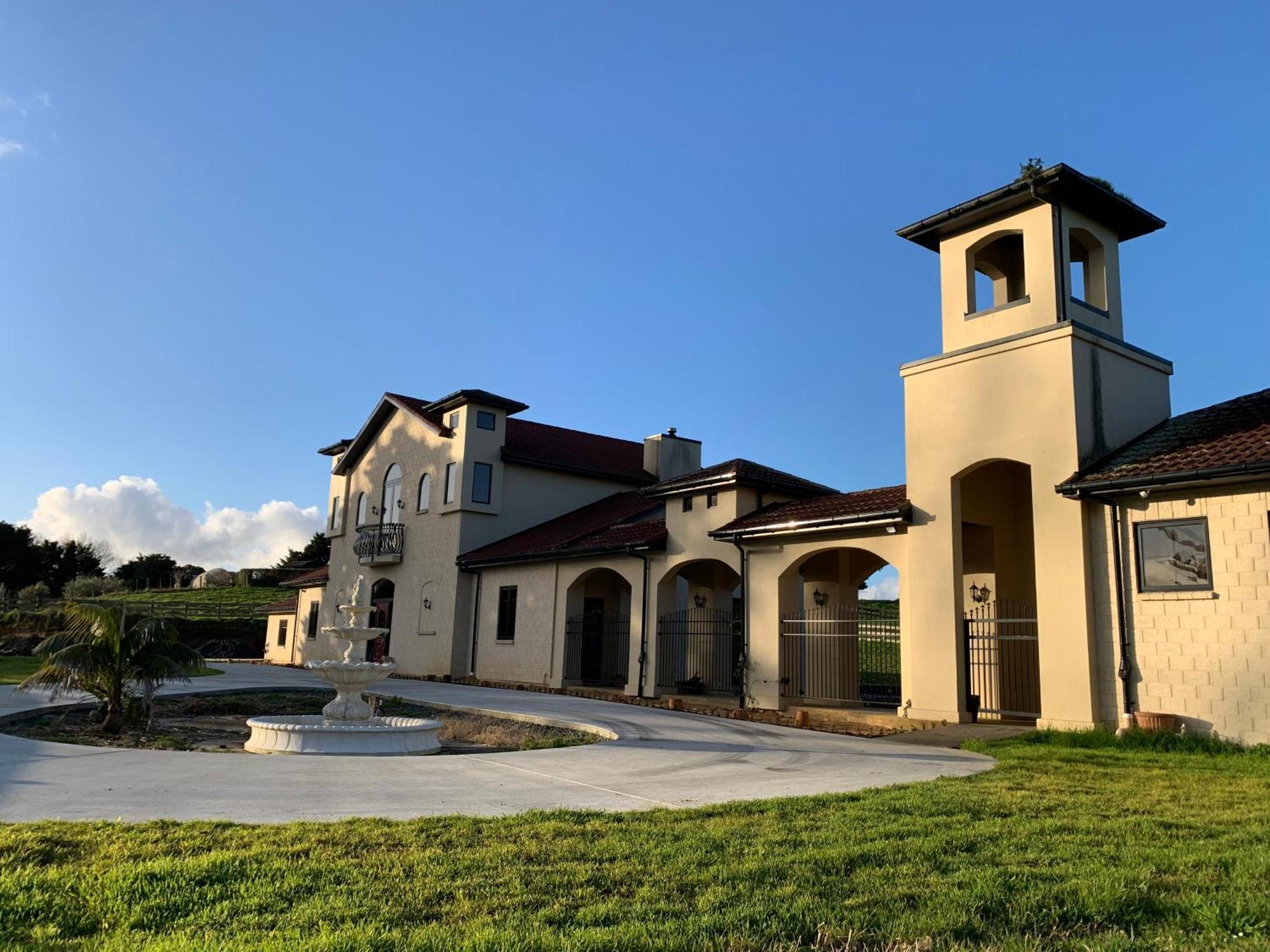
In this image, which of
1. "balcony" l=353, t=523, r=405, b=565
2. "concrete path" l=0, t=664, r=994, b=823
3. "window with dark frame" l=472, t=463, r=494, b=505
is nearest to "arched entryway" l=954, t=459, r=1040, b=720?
"concrete path" l=0, t=664, r=994, b=823

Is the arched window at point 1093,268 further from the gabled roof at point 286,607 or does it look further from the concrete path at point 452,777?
the gabled roof at point 286,607

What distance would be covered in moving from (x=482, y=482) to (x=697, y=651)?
9.51 meters

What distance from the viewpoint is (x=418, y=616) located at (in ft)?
97.0

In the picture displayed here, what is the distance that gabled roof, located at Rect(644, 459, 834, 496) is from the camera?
19328mm

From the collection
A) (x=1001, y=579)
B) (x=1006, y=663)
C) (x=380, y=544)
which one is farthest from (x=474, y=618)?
(x=1006, y=663)

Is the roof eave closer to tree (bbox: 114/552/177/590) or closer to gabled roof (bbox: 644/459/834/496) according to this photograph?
gabled roof (bbox: 644/459/834/496)

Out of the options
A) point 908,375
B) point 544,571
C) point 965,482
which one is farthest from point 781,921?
point 544,571

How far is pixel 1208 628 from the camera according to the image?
464 inches

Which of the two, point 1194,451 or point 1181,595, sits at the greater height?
point 1194,451

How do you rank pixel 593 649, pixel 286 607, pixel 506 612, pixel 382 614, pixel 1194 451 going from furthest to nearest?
pixel 286 607, pixel 382 614, pixel 506 612, pixel 593 649, pixel 1194 451

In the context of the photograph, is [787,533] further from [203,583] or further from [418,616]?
[203,583]

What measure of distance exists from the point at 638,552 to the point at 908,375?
7.75 m

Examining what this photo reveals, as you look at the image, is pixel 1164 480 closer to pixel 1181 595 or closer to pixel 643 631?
pixel 1181 595

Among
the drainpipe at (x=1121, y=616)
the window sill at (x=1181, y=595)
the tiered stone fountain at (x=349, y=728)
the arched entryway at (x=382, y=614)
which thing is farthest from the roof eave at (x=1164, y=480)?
the arched entryway at (x=382, y=614)
